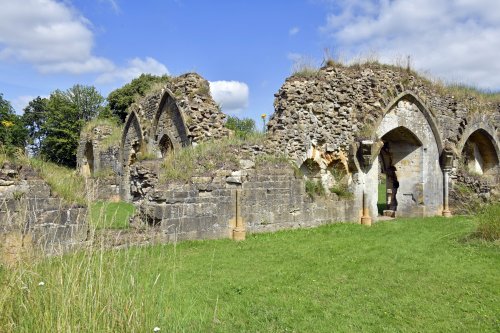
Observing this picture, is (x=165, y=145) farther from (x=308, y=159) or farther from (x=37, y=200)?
(x=37, y=200)

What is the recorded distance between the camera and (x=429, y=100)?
1383cm

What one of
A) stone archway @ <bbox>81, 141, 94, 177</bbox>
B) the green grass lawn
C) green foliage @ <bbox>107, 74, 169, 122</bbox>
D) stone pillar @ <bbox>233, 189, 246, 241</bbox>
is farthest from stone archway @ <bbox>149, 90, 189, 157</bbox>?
green foliage @ <bbox>107, 74, 169, 122</bbox>

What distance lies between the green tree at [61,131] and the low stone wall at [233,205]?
1232 inches

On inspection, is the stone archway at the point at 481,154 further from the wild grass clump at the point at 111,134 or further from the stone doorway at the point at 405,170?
the wild grass clump at the point at 111,134

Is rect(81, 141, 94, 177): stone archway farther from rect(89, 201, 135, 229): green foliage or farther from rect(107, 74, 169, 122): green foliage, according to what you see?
rect(107, 74, 169, 122): green foliage

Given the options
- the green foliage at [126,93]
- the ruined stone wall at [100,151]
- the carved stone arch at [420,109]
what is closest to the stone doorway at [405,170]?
the carved stone arch at [420,109]

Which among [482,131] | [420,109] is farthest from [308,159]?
[482,131]

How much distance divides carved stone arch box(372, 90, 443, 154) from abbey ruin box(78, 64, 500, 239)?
0.04 meters

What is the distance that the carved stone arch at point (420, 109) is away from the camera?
41.1 feet

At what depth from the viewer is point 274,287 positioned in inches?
220

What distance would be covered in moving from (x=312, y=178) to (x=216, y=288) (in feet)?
21.8

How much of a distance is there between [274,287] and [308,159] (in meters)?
6.23

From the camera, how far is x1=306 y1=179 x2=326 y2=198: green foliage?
35.6 ft

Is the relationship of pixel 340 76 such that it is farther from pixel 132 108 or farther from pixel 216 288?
pixel 132 108
